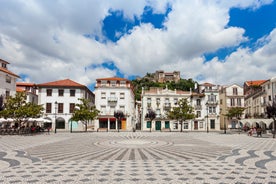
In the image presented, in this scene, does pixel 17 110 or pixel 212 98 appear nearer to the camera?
pixel 17 110

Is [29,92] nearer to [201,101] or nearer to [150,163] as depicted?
[201,101]

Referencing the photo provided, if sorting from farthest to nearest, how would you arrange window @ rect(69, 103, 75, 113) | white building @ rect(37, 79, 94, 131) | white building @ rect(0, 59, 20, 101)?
window @ rect(69, 103, 75, 113) < white building @ rect(37, 79, 94, 131) < white building @ rect(0, 59, 20, 101)

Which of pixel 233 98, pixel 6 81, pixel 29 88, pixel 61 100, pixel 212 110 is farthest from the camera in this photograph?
pixel 233 98

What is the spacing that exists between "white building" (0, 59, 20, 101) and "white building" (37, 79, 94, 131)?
18.2 feet

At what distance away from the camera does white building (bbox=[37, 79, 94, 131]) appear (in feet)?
161

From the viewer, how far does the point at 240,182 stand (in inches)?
306

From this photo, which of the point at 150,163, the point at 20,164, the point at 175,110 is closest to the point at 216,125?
the point at 175,110

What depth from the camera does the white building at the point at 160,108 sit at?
181 feet

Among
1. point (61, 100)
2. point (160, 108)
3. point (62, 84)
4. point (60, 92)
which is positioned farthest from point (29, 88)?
point (160, 108)

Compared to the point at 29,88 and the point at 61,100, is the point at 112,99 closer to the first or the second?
the point at 61,100

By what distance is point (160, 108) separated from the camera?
5575cm

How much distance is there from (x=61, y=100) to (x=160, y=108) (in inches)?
990

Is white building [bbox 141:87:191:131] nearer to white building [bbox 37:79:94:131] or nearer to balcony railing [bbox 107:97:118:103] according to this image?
balcony railing [bbox 107:97:118:103]

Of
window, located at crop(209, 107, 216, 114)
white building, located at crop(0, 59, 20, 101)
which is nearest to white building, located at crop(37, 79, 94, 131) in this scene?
white building, located at crop(0, 59, 20, 101)
